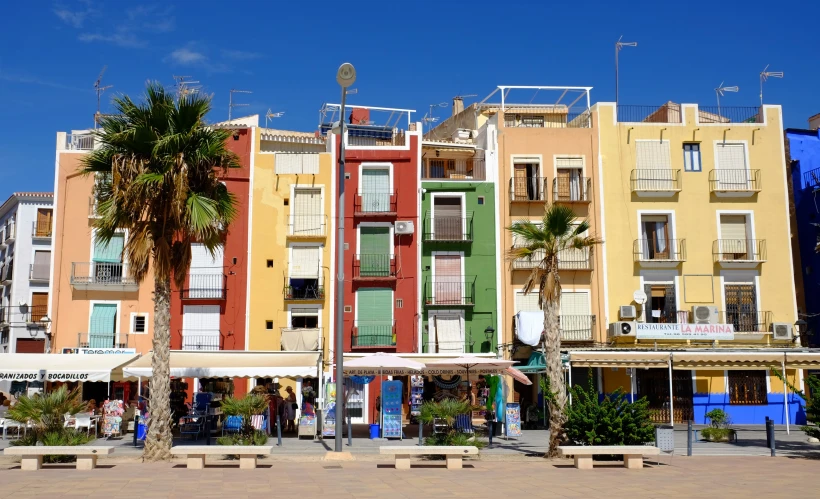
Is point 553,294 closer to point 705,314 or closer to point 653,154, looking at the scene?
point 705,314

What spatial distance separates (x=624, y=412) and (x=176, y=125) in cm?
1278

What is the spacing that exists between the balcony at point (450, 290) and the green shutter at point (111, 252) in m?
13.1

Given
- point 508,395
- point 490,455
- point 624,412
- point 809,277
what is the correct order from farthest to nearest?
point 809,277 < point 508,395 < point 490,455 < point 624,412

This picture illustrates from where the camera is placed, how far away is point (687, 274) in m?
36.2

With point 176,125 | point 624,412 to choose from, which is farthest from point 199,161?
point 624,412

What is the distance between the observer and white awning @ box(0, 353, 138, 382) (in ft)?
84.6

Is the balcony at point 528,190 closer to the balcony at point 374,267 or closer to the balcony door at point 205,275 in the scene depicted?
the balcony at point 374,267

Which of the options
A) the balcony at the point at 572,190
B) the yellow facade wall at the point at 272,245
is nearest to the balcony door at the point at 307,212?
the yellow facade wall at the point at 272,245

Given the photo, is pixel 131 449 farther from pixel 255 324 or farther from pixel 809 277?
pixel 809 277

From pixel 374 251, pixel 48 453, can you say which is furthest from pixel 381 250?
pixel 48 453

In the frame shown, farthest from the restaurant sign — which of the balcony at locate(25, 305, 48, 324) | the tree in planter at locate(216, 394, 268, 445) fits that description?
the balcony at locate(25, 305, 48, 324)

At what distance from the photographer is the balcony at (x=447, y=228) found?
119ft

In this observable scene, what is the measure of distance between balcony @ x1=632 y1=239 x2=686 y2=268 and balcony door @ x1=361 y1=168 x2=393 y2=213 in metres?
11.0

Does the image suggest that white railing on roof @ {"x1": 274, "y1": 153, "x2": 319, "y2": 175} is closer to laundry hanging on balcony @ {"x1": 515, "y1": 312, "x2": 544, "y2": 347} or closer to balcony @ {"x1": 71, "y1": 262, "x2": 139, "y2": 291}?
balcony @ {"x1": 71, "y1": 262, "x2": 139, "y2": 291}
